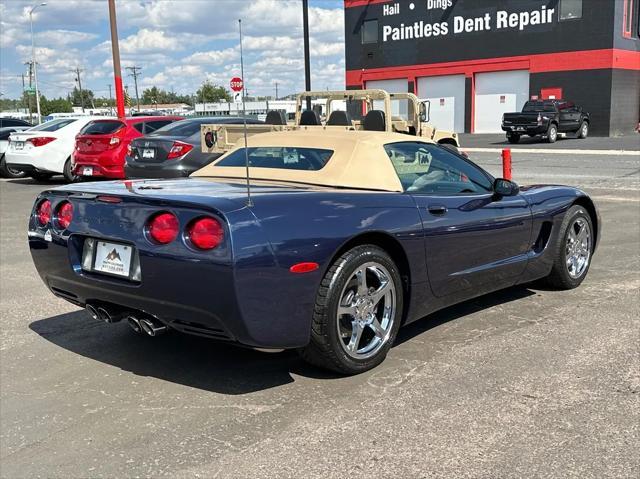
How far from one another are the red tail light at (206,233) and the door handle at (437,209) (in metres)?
1.51

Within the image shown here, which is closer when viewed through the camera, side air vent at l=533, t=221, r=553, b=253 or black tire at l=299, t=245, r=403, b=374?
black tire at l=299, t=245, r=403, b=374

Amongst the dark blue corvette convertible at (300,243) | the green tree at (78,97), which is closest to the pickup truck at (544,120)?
the dark blue corvette convertible at (300,243)

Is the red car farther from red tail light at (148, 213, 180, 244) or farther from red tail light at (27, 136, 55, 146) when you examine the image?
red tail light at (148, 213, 180, 244)

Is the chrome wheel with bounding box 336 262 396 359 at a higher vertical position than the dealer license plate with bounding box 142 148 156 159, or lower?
lower

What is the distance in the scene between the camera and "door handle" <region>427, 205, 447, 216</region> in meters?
4.23

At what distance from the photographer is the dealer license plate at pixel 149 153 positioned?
36.3ft

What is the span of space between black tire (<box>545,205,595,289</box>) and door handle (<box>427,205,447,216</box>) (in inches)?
56.9

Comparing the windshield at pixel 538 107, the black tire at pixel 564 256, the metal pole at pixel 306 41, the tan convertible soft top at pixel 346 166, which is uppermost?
the metal pole at pixel 306 41

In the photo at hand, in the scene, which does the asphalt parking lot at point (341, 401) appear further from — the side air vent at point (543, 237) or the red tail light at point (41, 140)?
the red tail light at point (41, 140)

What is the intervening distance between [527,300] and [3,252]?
230 inches

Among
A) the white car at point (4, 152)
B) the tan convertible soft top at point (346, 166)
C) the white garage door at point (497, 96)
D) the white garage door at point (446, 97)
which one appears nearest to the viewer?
the tan convertible soft top at point (346, 166)

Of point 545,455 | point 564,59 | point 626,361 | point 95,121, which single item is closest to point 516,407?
point 545,455

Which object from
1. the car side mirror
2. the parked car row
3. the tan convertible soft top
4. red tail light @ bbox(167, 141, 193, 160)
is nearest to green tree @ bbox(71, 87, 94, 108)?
the parked car row

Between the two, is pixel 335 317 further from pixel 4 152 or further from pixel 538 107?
pixel 538 107
